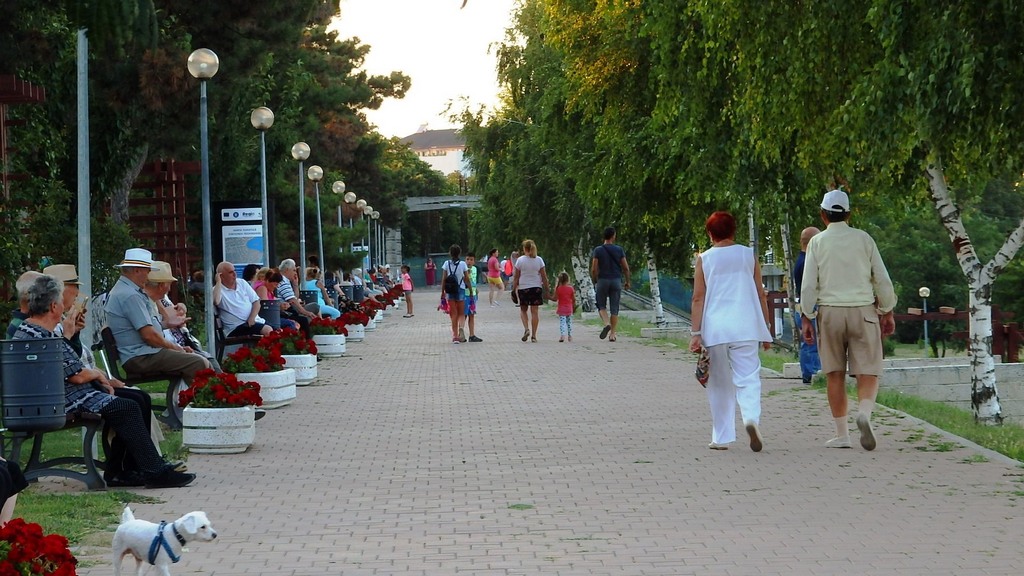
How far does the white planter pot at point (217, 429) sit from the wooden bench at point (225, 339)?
582 cm

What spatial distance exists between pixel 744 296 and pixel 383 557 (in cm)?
476

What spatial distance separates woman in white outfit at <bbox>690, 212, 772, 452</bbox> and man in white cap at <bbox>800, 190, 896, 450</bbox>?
433 millimetres

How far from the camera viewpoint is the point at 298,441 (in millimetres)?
12336

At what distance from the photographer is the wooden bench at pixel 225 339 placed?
17.3m

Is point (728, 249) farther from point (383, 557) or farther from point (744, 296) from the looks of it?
point (383, 557)

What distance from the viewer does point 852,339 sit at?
432 inches

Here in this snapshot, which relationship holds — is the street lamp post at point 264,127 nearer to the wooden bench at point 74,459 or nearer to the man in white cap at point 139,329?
the man in white cap at point 139,329

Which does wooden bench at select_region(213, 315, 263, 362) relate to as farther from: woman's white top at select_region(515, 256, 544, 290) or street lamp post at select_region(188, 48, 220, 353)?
woman's white top at select_region(515, 256, 544, 290)

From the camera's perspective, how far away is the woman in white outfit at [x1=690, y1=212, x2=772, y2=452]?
435 inches

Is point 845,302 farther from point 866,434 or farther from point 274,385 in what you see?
point 274,385

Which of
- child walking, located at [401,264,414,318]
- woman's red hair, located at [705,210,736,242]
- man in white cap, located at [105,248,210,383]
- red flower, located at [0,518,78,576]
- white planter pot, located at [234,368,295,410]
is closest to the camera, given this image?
red flower, located at [0,518,78,576]

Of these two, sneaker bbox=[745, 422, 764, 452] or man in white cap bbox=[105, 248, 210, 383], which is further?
man in white cap bbox=[105, 248, 210, 383]

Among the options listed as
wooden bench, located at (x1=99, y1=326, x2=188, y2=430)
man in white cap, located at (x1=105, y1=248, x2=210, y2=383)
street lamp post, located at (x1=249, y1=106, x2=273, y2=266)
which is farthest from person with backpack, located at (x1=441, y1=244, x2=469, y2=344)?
man in white cap, located at (x1=105, y1=248, x2=210, y2=383)

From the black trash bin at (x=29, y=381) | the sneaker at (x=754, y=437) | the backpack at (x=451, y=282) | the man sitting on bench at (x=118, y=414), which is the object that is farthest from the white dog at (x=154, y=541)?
the backpack at (x=451, y=282)
